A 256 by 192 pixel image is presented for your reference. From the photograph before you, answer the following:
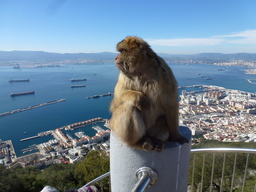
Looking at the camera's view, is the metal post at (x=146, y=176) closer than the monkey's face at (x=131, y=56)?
Yes

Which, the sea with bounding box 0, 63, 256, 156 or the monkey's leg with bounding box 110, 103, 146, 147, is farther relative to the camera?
the sea with bounding box 0, 63, 256, 156

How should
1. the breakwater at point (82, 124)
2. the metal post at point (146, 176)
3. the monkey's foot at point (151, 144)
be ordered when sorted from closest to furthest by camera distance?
the metal post at point (146, 176), the monkey's foot at point (151, 144), the breakwater at point (82, 124)

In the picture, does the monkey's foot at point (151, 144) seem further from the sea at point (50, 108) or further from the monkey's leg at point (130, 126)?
the sea at point (50, 108)

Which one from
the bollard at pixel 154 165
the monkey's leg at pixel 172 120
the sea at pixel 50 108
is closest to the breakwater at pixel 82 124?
the sea at pixel 50 108

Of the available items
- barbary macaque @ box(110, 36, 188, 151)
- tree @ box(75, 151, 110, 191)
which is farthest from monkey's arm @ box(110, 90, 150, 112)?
tree @ box(75, 151, 110, 191)

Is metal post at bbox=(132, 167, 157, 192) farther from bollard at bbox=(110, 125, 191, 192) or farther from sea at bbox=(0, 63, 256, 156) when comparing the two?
sea at bbox=(0, 63, 256, 156)

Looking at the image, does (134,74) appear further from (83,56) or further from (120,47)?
(83,56)

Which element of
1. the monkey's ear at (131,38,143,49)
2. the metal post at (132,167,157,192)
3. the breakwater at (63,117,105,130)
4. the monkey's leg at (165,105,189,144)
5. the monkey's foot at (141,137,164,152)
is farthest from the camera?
the breakwater at (63,117,105,130)

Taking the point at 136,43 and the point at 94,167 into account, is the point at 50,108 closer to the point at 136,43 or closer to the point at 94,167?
the point at 94,167
